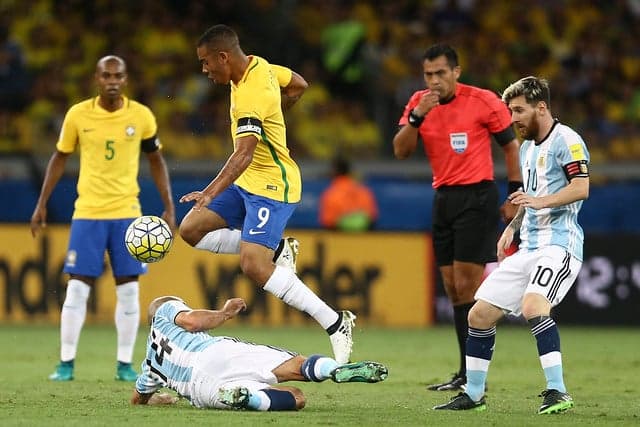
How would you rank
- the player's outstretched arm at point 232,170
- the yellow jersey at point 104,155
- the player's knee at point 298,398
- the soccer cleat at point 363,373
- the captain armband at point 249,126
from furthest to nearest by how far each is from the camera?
the yellow jersey at point 104,155
the captain armband at point 249,126
the player's outstretched arm at point 232,170
the player's knee at point 298,398
the soccer cleat at point 363,373

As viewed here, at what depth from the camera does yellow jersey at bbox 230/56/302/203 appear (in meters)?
8.35

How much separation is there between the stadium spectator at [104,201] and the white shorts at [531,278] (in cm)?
351

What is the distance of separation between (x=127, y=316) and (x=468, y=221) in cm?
289

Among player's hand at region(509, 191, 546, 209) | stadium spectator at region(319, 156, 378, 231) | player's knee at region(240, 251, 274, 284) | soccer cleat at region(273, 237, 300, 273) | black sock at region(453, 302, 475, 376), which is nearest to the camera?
Result: player's hand at region(509, 191, 546, 209)

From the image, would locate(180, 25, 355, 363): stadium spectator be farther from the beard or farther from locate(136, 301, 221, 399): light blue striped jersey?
the beard

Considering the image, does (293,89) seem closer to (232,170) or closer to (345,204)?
(232,170)

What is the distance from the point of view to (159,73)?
19.4 m

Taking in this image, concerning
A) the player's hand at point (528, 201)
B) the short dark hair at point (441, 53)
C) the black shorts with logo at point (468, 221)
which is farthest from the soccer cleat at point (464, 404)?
the short dark hair at point (441, 53)

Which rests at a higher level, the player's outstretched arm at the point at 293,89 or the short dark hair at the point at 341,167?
the short dark hair at the point at 341,167

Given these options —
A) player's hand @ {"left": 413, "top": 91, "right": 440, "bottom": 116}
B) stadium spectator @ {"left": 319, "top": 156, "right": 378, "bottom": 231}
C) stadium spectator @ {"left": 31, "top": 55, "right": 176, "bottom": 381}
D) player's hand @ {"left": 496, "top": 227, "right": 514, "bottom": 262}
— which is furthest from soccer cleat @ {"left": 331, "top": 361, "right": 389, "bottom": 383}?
stadium spectator @ {"left": 319, "top": 156, "right": 378, "bottom": 231}

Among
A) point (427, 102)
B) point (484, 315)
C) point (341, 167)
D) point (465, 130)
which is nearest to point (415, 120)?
point (427, 102)

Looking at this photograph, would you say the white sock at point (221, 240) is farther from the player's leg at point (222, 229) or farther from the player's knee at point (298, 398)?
the player's knee at point (298, 398)

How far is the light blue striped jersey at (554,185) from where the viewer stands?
24.9 feet

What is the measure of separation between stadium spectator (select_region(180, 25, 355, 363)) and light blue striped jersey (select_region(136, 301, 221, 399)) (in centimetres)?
85
